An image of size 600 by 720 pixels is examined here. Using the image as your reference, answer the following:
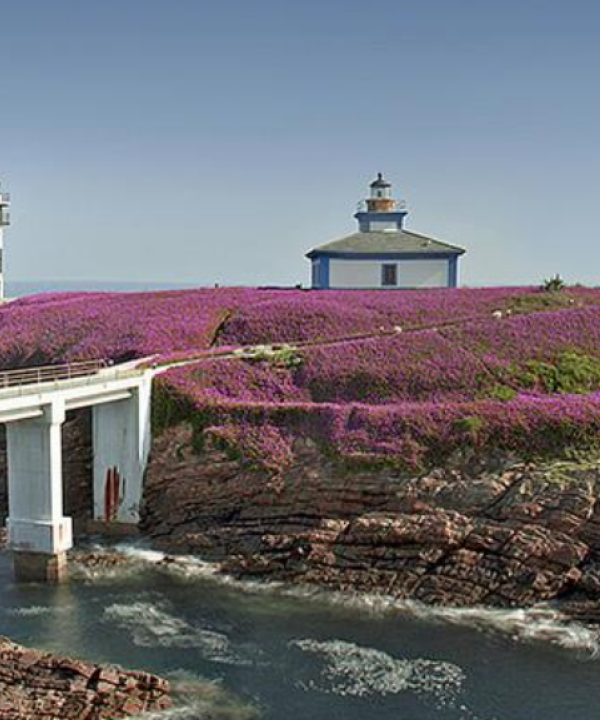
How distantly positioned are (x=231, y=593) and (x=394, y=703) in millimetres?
11790

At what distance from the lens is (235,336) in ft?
207

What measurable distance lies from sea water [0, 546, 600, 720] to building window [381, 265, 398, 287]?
129 ft

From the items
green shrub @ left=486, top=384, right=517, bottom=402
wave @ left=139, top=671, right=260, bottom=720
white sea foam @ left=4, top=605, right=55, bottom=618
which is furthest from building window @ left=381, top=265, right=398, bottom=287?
wave @ left=139, top=671, right=260, bottom=720

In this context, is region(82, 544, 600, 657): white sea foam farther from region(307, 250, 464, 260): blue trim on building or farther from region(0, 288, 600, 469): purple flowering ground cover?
region(307, 250, 464, 260): blue trim on building

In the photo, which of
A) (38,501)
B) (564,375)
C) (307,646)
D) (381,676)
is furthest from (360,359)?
(381,676)

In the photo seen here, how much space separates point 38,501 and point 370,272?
4045 centimetres

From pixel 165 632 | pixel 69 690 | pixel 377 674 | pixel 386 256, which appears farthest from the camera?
pixel 386 256

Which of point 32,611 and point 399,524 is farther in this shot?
point 399,524

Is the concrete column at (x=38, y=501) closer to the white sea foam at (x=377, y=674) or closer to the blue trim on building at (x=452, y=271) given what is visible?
the white sea foam at (x=377, y=674)

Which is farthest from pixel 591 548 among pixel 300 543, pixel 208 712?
pixel 208 712

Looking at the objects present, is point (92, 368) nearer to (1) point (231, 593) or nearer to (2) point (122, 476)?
(2) point (122, 476)

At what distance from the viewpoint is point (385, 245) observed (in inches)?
3036

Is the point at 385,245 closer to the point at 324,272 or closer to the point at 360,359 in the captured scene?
the point at 324,272

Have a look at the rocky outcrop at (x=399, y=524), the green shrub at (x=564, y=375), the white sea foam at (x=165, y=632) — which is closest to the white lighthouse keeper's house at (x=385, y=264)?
the green shrub at (x=564, y=375)
